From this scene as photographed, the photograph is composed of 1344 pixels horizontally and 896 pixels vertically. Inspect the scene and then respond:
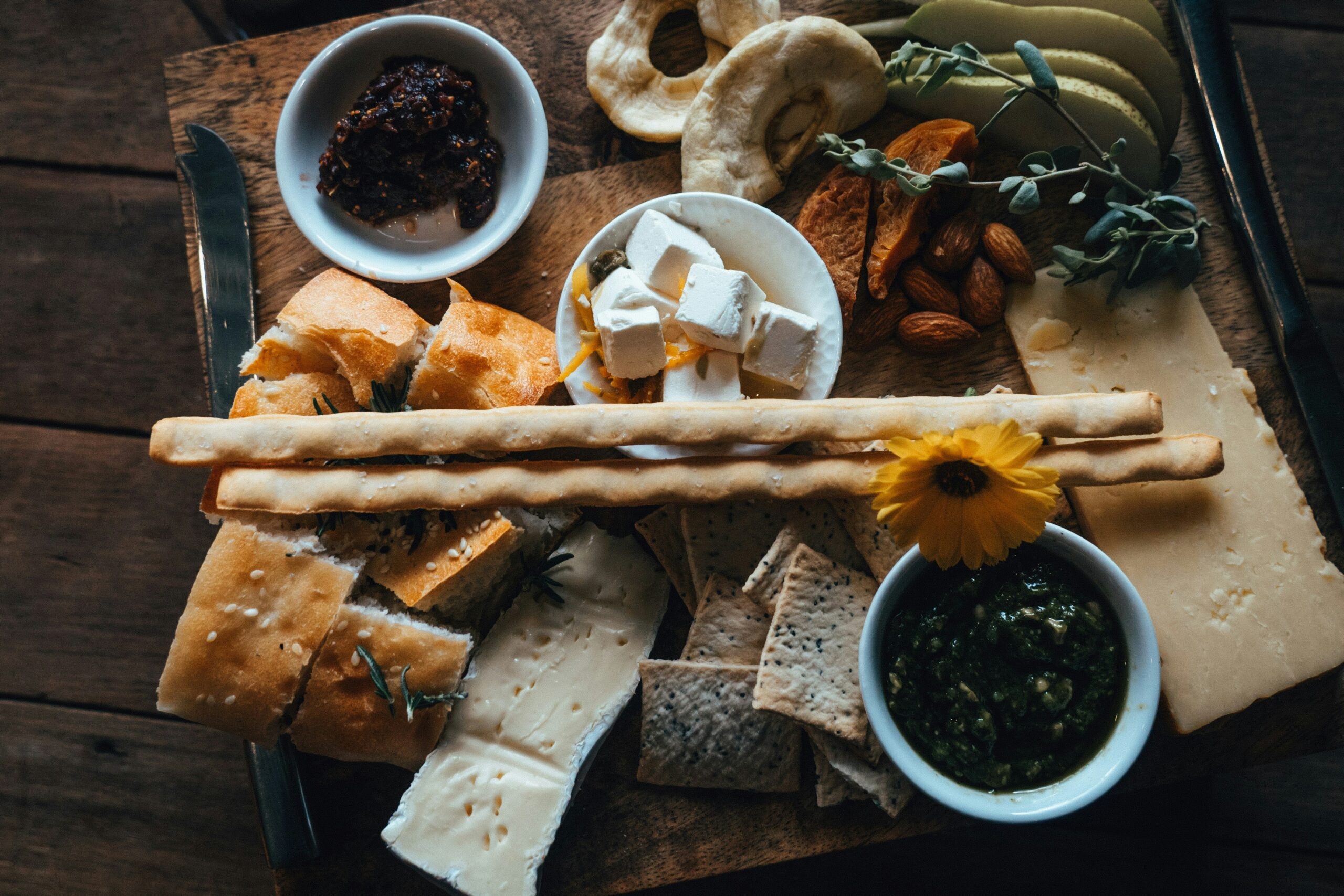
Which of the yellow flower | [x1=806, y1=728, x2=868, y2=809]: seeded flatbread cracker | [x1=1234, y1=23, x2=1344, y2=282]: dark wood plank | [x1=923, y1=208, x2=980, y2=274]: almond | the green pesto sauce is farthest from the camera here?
[x1=1234, y1=23, x2=1344, y2=282]: dark wood plank

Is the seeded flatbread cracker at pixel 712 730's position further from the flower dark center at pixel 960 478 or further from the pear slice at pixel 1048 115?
the pear slice at pixel 1048 115

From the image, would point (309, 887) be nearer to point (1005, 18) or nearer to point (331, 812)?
Answer: point (331, 812)

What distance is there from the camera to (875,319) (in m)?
1.86

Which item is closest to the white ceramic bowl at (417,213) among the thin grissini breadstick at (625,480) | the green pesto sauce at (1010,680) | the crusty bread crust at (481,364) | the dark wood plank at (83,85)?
the crusty bread crust at (481,364)

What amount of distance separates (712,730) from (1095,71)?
1654mm

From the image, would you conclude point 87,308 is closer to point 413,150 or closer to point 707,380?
point 413,150

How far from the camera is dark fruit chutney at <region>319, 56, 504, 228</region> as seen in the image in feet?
5.87

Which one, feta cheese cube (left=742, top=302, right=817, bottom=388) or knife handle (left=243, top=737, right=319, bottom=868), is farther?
knife handle (left=243, top=737, right=319, bottom=868)

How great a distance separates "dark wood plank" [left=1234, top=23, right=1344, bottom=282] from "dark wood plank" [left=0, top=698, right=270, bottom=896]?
338 centimetres

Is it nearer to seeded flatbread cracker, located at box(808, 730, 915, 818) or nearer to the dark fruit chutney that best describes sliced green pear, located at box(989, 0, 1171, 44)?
the dark fruit chutney

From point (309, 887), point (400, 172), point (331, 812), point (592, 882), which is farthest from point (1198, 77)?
point (309, 887)

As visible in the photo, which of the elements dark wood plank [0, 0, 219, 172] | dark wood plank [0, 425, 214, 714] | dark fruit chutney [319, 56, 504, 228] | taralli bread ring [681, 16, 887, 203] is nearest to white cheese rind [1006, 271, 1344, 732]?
taralli bread ring [681, 16, 887, 203]

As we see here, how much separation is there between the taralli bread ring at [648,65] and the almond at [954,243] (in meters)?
0.63

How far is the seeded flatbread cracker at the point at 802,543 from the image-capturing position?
1723 mm
